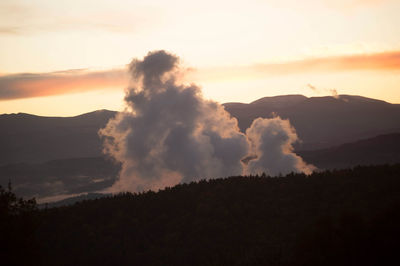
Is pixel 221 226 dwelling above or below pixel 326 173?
below

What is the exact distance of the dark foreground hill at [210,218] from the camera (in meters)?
97.4

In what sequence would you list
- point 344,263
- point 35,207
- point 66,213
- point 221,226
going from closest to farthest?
point 344,263
point 35,207
point 221,226
point 66,213

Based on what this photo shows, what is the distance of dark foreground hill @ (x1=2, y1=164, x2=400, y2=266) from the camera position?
319 ft

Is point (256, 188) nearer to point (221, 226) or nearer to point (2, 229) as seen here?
point (221, 226)

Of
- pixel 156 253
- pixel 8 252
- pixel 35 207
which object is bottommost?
pixel 156 253

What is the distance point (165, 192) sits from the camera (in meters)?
129

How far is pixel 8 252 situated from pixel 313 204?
228 ft

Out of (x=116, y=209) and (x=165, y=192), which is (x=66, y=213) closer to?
(x=116, y=209)

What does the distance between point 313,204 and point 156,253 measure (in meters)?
31.4

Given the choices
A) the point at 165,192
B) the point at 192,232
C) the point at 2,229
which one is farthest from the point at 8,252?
the point at 165,192

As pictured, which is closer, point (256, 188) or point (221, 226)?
point (221, 226)

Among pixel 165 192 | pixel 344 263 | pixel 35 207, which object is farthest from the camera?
pixel 165 192

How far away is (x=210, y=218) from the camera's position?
114375 millimetres

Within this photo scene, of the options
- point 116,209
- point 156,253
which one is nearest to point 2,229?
point 156,253
